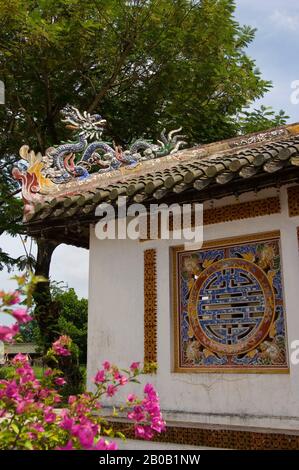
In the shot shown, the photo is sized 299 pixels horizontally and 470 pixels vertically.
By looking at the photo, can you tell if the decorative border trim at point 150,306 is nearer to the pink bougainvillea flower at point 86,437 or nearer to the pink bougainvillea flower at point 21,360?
the pink bougainvillea flower at point 21,360

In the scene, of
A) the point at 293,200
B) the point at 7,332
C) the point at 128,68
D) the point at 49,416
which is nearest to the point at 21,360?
the point at 49,416

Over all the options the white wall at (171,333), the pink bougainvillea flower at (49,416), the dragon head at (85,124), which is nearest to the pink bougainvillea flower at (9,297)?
Result: the pink bougainvillea flower at (49,416)

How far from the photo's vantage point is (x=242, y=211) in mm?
5023

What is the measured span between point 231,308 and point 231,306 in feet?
0.06

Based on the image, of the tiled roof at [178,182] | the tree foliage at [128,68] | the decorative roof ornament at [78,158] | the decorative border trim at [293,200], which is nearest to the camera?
the tiled roof at [178,182]

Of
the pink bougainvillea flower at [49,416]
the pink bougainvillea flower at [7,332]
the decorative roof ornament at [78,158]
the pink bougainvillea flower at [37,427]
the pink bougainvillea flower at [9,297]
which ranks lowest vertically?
the pink bougainvillea flower at [37,427]

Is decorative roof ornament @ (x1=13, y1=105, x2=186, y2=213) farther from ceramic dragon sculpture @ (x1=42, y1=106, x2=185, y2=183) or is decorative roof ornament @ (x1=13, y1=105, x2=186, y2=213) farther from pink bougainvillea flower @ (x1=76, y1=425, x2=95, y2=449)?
pink bougainvillea flower @ (x1=76, y1=425, x2=95, y2=449)

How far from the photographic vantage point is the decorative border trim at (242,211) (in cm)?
484

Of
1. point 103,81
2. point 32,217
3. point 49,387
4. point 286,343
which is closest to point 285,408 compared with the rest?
point 286,343

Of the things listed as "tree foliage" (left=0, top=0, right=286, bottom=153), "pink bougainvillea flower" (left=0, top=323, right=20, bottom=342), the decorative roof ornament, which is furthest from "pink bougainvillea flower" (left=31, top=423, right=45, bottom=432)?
"tree foliage" (left=0, top=0, right=286, bottom=153)

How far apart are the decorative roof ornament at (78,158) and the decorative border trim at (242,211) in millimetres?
1971
